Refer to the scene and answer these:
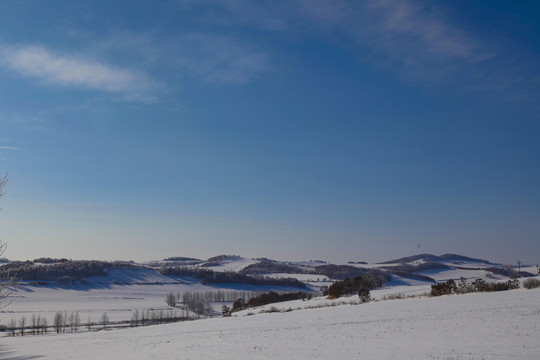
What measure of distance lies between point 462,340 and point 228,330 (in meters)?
20.7

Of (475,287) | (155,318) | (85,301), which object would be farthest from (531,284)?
(85,301)

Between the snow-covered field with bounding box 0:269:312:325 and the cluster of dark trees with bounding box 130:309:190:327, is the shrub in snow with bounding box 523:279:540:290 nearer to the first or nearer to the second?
the cluster of dark trees with bounding box 130:309:190:327

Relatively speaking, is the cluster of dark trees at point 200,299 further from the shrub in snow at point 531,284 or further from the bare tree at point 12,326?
the shrub in snow at point 531,284

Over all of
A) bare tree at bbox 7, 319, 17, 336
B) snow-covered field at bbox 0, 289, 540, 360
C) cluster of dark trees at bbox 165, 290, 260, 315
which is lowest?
cluster of dark trees at bbox 165, 290, 260, 315

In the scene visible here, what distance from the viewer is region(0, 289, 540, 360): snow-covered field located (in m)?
20.0

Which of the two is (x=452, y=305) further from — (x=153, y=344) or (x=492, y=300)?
(x=153, y=344)

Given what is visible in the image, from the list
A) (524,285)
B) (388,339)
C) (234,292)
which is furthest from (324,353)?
(234,292)

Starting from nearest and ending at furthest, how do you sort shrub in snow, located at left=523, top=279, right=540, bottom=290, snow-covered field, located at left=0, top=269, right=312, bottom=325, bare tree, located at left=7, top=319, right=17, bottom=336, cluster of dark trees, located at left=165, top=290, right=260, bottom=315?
shrub in snow, located at left=523, top=279, right=540, bottom=290 → bare tree, located at left=7, top=319, right=17, bottom=336 → snow-covered field, located at left=0, top=269, right=312, bottom=325 → cluster of dark trees, located at left=165, top=290, right=260, bottom=315

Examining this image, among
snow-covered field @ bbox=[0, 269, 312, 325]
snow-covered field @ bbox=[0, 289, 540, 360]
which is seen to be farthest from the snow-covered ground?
snow-covered field @ bbox=[0, 289, 540, 360]

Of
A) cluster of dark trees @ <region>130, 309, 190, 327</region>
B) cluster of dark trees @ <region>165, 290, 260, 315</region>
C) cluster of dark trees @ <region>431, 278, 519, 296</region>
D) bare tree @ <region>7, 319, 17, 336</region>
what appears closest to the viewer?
cluster of dark trees @ <region>431, 278, 519, 296</region>

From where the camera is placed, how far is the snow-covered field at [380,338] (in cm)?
1995

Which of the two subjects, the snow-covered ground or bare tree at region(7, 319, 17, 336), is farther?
the snow-covered ground

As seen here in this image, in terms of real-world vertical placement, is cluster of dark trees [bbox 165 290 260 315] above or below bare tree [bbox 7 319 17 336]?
below

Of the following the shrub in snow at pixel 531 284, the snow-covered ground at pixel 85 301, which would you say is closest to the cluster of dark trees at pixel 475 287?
the shrub in snow at pixel 531 284
